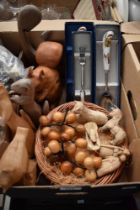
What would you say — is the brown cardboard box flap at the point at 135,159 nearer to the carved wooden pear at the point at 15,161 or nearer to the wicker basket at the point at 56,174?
the wicker basket at the point at 56,174

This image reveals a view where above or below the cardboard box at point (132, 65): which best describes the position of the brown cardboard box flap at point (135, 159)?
below

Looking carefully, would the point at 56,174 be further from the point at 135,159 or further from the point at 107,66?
the point at 107,66

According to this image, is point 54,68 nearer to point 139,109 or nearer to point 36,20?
point 36,20

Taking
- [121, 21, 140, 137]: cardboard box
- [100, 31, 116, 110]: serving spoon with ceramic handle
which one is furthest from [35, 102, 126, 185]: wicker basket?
[100, 31, 116, 110]: serving spoon with ceramic handle

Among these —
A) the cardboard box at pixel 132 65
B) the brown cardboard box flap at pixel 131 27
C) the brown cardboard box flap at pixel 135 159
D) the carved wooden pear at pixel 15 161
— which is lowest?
the brown cardboard box flap at pixel 135 159

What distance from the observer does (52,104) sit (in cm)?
99

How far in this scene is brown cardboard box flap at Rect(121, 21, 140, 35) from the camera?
1036 mm

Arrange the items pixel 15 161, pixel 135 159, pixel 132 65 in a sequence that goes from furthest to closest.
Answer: pixel 132 65 → pixel 135 159 → pixel 15 161

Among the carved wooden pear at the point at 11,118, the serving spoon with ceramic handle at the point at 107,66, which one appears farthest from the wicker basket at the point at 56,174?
the serving spoon with ceramic handle at the point at 107,66

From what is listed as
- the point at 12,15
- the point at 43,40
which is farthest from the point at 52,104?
the point at 12,15

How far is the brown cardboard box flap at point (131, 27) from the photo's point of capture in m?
1.04

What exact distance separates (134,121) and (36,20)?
40 centimetres

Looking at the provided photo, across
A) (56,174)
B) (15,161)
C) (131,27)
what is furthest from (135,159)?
(131,27)

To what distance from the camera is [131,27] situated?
3.48 feet
